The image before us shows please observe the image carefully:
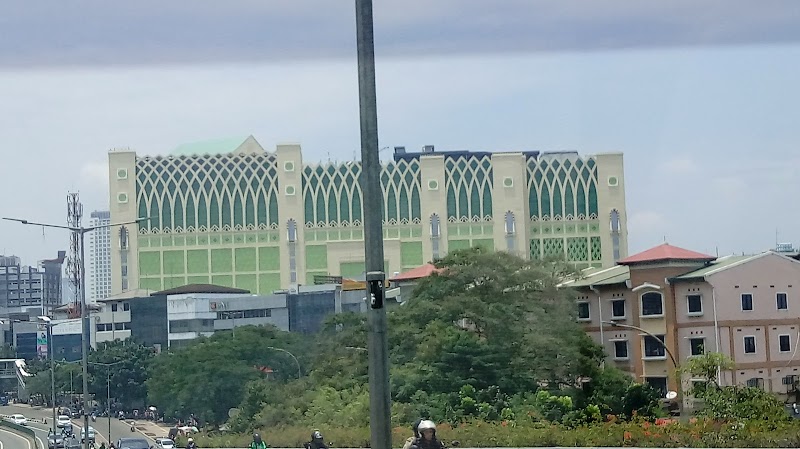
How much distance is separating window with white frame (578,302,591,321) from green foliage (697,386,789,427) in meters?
6.64

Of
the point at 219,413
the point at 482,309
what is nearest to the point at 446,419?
the point at 482,309

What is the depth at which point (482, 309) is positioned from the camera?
19.6 metres

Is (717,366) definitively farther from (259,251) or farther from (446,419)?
(259,251)

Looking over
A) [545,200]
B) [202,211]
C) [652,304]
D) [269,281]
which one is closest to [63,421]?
[652,304]

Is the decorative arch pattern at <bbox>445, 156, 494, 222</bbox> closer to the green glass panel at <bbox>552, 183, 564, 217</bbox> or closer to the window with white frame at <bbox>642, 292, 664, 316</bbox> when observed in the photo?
the green glass panel at <bbox>552, 183, 564, 217</bbox>

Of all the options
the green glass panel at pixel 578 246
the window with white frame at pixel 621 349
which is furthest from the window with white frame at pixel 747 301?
the green glass panel at pixel 578 246

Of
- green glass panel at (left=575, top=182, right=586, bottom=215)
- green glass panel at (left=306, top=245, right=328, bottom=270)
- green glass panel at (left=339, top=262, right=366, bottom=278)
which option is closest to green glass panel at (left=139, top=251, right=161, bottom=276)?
green glass panel at (left=306, top=245, right=328, bottom=270)

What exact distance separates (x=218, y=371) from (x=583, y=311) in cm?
755

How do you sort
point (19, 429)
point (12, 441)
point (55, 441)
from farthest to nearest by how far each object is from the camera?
point (19, 429)
point (12, 441)
point (55, 441)

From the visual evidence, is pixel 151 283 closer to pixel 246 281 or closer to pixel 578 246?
pixel 246 281

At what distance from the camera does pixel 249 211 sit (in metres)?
48.8

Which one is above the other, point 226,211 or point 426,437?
point 226,211

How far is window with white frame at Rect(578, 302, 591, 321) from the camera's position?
21.0 m

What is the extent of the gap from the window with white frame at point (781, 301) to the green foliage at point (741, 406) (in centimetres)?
636
